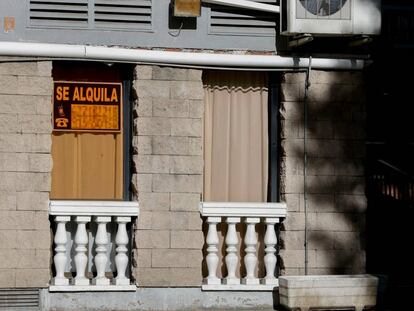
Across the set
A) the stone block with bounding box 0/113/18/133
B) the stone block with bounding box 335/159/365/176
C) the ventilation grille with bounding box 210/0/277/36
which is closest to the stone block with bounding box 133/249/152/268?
the stone block with bounding box 0/113/18/133

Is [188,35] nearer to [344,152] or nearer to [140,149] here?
[140,149]

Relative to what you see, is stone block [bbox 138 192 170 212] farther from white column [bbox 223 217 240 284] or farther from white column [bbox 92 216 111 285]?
white column [bbox 223 217 240 284]

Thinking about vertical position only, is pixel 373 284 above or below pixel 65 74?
below

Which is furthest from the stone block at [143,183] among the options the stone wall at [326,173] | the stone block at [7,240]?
the stone wall at [326,173]

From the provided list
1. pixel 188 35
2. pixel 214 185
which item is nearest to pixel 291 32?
pixel 188 35

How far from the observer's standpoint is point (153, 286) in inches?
524

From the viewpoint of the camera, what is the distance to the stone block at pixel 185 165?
13.4 m

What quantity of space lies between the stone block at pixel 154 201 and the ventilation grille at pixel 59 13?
209cm

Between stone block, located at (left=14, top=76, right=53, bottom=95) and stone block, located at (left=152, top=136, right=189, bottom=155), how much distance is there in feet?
4.49

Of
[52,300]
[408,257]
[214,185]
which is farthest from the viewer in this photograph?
[408,257]

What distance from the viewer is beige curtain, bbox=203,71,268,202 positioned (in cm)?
1388

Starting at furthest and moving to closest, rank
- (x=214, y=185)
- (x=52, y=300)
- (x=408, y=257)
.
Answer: (x=408, y=257)
(x=214, y=185)
(x=52, y=300)

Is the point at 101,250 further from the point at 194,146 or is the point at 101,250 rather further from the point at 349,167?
the point at 349,167

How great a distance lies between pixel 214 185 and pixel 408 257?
306 cm
